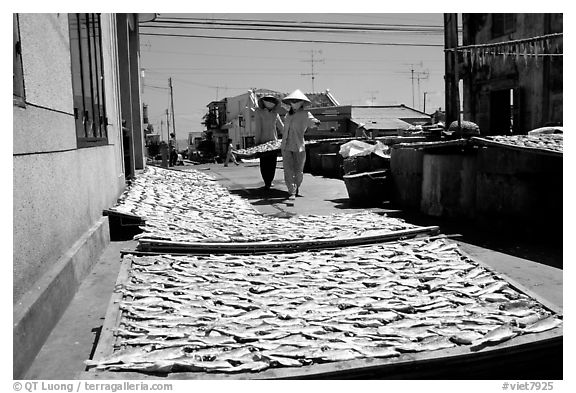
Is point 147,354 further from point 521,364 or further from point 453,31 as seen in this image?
point 453,31

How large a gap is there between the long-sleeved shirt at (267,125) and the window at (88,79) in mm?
4416

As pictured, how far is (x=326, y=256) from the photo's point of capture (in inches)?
186

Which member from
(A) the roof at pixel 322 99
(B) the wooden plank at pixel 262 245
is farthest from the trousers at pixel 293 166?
(A) the roof at pixel 322 99

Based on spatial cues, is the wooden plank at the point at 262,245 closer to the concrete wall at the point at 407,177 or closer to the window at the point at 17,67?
the window at the point at 17,67

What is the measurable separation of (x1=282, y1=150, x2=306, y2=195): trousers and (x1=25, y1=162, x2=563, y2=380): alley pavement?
1.01 ft

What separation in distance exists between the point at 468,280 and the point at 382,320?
1.12 metres

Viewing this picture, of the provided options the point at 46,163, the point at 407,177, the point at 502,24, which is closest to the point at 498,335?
the point at 46,163

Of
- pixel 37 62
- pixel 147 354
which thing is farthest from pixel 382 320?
pixel 37 62

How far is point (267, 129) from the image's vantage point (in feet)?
35.4

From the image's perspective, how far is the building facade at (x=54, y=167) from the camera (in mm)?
2812

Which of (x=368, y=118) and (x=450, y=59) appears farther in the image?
(x=368, y=118)

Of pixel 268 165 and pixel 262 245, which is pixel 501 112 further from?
pixel 262 245

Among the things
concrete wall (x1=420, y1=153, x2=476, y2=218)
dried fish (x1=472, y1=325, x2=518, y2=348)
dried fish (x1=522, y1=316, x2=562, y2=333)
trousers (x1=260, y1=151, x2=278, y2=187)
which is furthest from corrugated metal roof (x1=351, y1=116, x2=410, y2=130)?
dried fish (x1=472, y1=325, x2=518, y2=348)

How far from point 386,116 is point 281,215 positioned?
99.1ft
